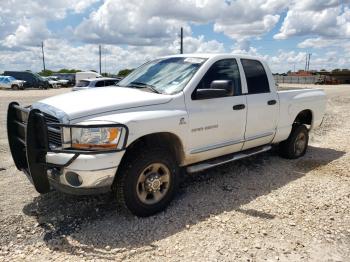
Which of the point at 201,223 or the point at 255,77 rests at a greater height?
the point at 255,77

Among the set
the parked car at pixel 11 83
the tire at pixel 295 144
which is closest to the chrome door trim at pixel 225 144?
the tire at pixel 295 144

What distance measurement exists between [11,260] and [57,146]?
1.15 meters

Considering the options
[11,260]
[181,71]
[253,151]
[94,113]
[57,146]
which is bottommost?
[11,260]

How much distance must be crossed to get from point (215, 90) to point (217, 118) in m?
0.46

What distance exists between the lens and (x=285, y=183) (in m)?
5.19

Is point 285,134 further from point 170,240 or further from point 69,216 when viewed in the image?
point 69,216

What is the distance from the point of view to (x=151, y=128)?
3770 mm

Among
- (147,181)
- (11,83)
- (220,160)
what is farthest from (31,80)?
(147,181)

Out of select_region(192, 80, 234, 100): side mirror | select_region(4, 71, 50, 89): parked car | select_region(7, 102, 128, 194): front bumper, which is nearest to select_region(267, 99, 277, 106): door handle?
select_region(192, 80, 234, 100): side mirror

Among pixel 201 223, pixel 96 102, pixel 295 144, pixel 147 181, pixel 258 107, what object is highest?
pixel 96 102

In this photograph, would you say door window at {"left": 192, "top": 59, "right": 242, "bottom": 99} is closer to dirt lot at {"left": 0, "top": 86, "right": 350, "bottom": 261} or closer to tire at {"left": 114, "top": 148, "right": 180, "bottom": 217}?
tire at {"left": 114, "top": 148, "right": 180, "bottom": 217}

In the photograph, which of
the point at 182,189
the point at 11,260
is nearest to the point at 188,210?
the point at 182,189

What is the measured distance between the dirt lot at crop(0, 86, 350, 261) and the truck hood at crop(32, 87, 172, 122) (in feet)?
4.14

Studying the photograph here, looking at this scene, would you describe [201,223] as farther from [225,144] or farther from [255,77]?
[255,77]
